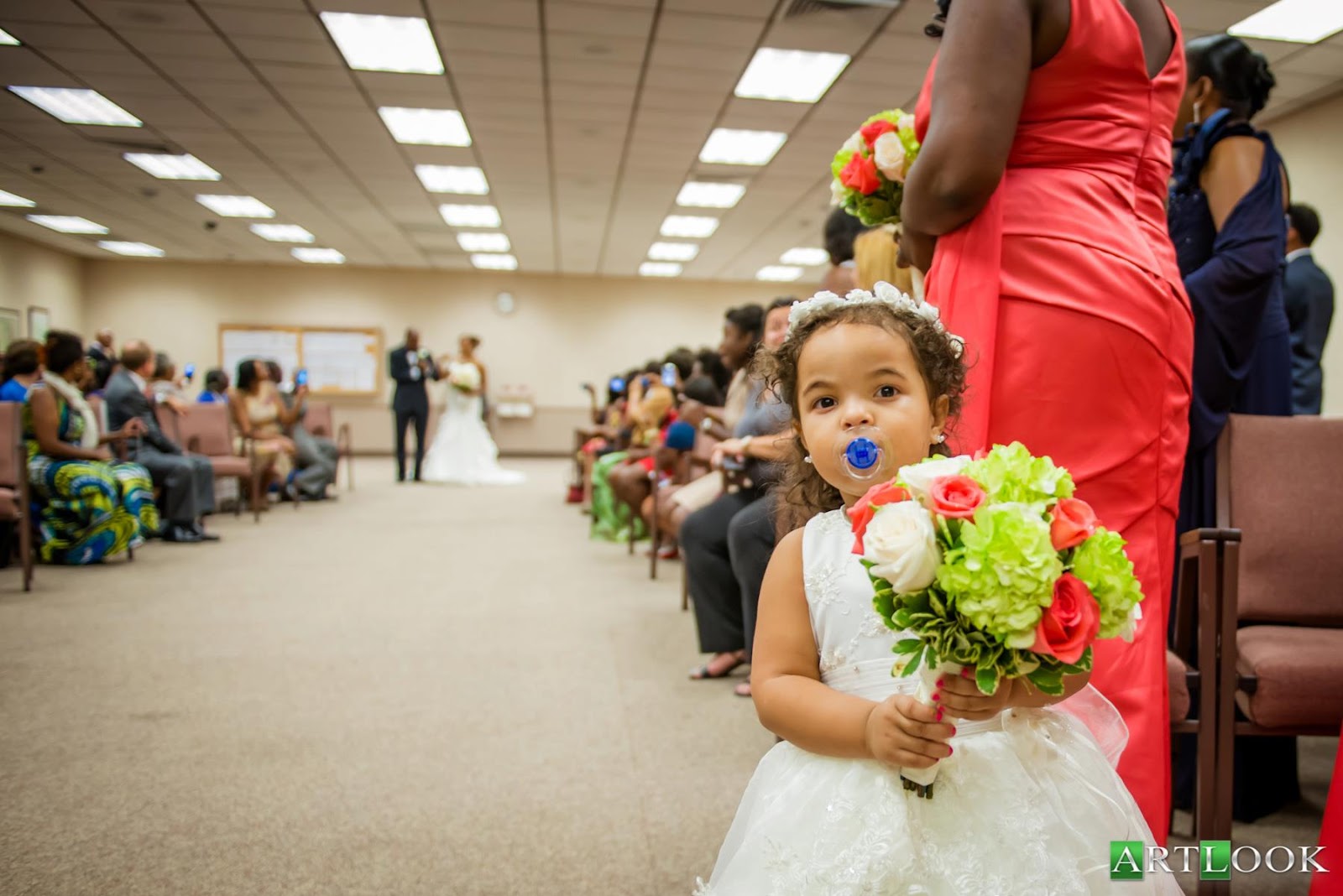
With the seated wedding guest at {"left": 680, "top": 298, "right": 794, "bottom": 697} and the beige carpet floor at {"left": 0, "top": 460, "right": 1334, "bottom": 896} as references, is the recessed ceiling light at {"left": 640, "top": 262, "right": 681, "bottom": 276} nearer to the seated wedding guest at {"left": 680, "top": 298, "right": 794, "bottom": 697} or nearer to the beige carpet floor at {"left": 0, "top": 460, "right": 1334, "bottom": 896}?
the beige carpet floor at {"left": 0, "top": 460, "right": 1334, "bottom": 896}

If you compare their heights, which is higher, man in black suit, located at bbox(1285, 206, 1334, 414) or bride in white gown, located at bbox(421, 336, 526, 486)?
man in black suit, located at bbox(1285, 206, 1334, 414)

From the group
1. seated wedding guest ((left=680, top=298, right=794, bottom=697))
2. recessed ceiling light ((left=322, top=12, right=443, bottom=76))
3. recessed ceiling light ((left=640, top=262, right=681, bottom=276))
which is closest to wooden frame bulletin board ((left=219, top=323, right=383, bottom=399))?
recessed ceiling light ((left=640, top=262, right=681, bottom=276))

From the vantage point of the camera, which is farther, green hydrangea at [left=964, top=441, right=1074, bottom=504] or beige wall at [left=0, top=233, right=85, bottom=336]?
beige wall at [left=0, top=233, right=85, bottom=336]

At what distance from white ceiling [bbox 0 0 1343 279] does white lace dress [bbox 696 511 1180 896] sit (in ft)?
18.7

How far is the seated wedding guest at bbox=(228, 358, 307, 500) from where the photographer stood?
846 cm

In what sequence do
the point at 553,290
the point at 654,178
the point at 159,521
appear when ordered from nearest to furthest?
the point at 159,521 < the point at 654,178 < the point at 553,290

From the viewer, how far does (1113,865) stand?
3.16 feet

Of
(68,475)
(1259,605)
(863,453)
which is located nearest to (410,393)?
(68,475)

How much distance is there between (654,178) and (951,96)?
9470 millimetres

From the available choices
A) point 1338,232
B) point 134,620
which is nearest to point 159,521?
point 134,620

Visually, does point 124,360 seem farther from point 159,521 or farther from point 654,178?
point 654,178

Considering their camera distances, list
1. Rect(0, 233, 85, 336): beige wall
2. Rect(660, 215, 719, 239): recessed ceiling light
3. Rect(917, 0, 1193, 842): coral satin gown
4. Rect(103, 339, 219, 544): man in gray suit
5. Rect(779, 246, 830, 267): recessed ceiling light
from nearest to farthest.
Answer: Rect(917, 0, 1193, 842): coral satin gown → Rect(103, 339, 219, 544): man in gray suit → Rect(0, 233, 85, 336): beige wall → Rect(660, 215, 719, 239): recessed ceiling light → Rect(779, 246, 830, 267): recessed ceiling light

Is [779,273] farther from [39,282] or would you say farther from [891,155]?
[891,155]

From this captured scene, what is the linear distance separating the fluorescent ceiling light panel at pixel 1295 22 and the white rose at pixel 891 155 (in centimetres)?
556
